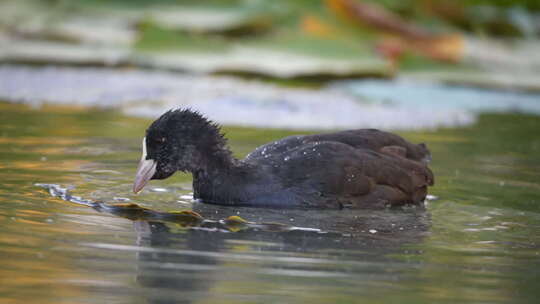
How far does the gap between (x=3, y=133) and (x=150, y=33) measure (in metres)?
3.80

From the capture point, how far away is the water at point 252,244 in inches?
162

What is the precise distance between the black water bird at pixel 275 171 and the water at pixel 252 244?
137mm

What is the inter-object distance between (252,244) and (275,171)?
1.37 metres

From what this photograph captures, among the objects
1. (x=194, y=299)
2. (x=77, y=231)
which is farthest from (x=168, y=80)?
(x=194, y=299)

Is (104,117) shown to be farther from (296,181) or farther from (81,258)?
(81,258)

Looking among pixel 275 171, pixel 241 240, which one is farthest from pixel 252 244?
pixel 275 171

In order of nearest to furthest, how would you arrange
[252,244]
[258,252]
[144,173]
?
Result: [258,252], [252,244], [144,173]

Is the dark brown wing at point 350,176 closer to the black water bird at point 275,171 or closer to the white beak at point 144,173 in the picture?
the black water bird at point 275,171

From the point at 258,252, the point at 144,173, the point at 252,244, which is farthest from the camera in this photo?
the point at 144,173

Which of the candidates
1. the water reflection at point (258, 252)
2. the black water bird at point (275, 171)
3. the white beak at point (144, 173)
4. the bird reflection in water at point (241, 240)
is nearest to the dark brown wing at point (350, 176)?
the black water bird at point (275, 171)

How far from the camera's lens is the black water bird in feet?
20.5

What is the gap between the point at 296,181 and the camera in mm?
6270

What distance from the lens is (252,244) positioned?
4.99 metres

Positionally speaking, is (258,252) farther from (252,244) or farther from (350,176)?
(350,176)
